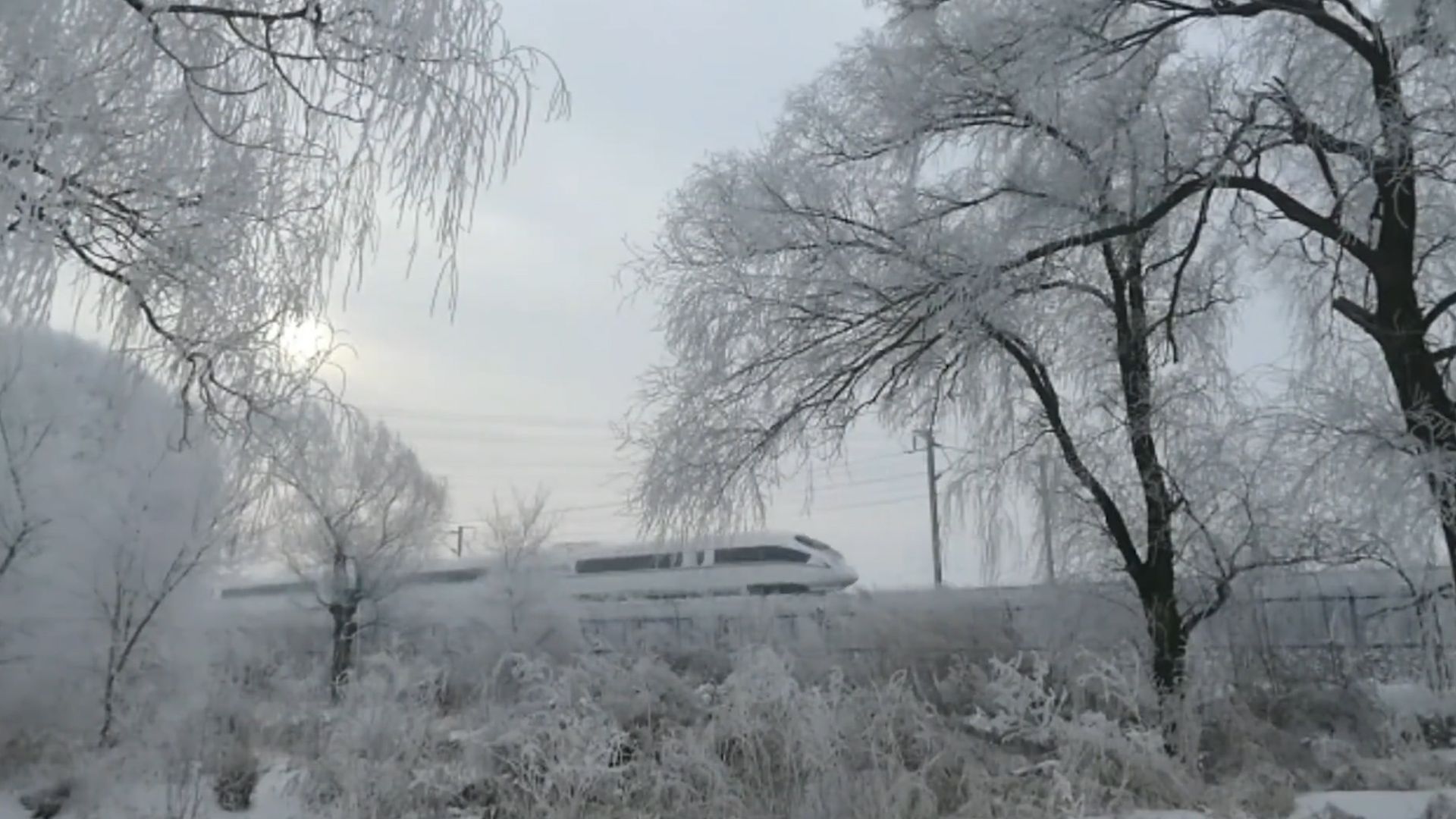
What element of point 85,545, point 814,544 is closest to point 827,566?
point 814,544

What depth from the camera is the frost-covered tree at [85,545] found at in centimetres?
1345

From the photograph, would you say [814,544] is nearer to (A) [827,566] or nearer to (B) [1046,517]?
(A) [827,566]

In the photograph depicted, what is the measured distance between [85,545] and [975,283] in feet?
36.7

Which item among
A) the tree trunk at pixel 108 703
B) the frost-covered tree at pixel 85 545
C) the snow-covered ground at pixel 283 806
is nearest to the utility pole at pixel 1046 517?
the snow-covered ground at pixel 283 806

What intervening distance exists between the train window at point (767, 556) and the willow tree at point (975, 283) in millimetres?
17592

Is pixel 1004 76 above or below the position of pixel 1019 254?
above

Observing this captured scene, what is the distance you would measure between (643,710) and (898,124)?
4.97m

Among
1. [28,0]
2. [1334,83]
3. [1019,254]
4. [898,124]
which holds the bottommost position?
[28,0]

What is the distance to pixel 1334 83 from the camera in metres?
7.03

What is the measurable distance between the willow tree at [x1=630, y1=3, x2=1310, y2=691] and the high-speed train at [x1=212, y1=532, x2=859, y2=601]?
52.7 ft

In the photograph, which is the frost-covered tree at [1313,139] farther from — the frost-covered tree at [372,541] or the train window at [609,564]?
the train window at [609,564]

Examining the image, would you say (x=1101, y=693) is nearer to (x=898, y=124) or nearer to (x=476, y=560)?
(x=898, y=124)

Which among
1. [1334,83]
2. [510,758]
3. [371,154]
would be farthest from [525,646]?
[371,154]

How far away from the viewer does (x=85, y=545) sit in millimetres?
14266
